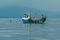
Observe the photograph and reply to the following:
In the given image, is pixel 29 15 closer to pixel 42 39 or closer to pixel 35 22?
pixel 35 22

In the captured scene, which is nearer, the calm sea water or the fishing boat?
the calm sea water

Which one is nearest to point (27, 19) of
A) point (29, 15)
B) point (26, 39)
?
point (29, 15)

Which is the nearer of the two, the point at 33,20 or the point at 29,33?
the point at 29,33

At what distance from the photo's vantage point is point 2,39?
27672 mm

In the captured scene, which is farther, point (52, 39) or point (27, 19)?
point (27, 19)

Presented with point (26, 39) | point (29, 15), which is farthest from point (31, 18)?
point (26, 39)

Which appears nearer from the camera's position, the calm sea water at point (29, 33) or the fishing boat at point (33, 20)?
the calm sea water at point (29, 33)

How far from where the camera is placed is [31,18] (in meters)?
77.6

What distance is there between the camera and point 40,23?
256 feet

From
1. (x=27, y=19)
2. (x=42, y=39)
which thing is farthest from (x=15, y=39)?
(x=27, y=19)

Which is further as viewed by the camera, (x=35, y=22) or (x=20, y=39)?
(x=35, y=22)

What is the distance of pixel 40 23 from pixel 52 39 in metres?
50.3

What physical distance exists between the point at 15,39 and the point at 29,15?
49.4 m

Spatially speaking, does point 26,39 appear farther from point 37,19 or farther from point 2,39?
point 37,19
